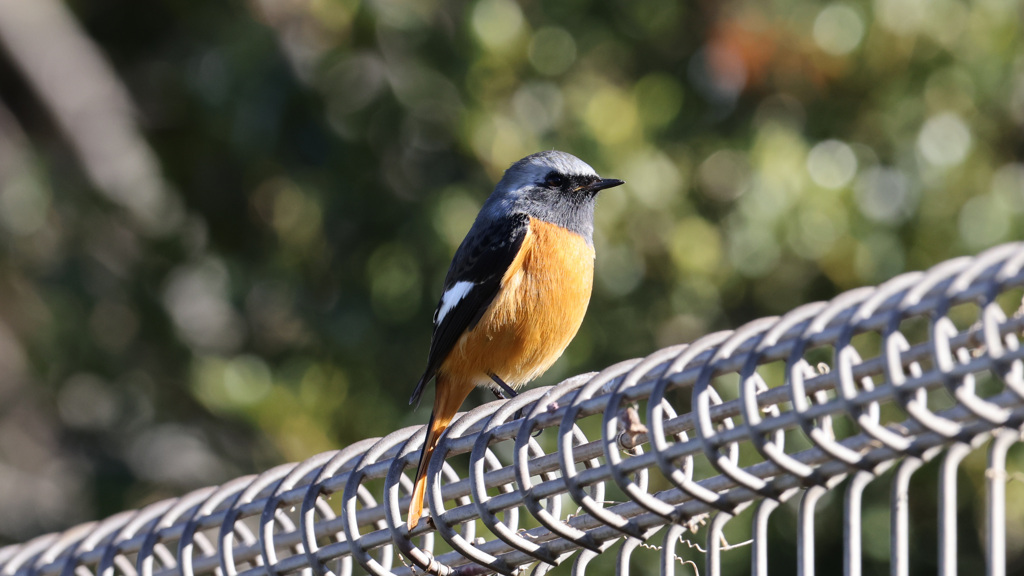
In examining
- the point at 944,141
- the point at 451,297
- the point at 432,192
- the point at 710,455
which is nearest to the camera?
the point at 710,455

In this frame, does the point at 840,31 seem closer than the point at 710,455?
No

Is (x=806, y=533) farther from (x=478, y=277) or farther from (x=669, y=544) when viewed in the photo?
(x=478, y=277)

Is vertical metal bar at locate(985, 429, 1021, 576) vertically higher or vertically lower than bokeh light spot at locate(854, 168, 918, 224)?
lower

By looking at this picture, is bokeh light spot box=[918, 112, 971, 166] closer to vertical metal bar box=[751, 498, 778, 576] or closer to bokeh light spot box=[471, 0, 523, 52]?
bokeh light spot box=[471, 0, 523, 52]

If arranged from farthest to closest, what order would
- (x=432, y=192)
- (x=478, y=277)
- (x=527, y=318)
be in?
(x=432, y=192) → (x=478, y=277) → (x=527, y=318)

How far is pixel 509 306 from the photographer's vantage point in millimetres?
3328

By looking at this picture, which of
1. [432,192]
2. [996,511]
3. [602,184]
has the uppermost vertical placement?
[432,192]

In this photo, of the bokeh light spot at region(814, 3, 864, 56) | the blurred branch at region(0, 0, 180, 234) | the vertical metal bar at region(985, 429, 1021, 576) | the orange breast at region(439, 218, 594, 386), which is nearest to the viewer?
the vertical metal bar at region(985, 429, 1021, 576)

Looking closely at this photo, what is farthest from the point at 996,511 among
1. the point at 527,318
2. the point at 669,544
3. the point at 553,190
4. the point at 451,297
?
the point at 553,190

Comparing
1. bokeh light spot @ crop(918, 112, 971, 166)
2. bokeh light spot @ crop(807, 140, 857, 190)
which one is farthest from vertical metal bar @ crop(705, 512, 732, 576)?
bokeh light spot @ crop(918, 112, 971, 166)

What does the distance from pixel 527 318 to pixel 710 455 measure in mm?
1969

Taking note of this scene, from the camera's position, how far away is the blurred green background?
13.5 ft

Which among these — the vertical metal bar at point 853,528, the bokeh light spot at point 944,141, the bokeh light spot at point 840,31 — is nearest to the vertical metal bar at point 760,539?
the vertical metal bar at point 853,528

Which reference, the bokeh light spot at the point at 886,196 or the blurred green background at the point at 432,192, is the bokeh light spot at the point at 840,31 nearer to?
the blurred green background at the point at 432,192
